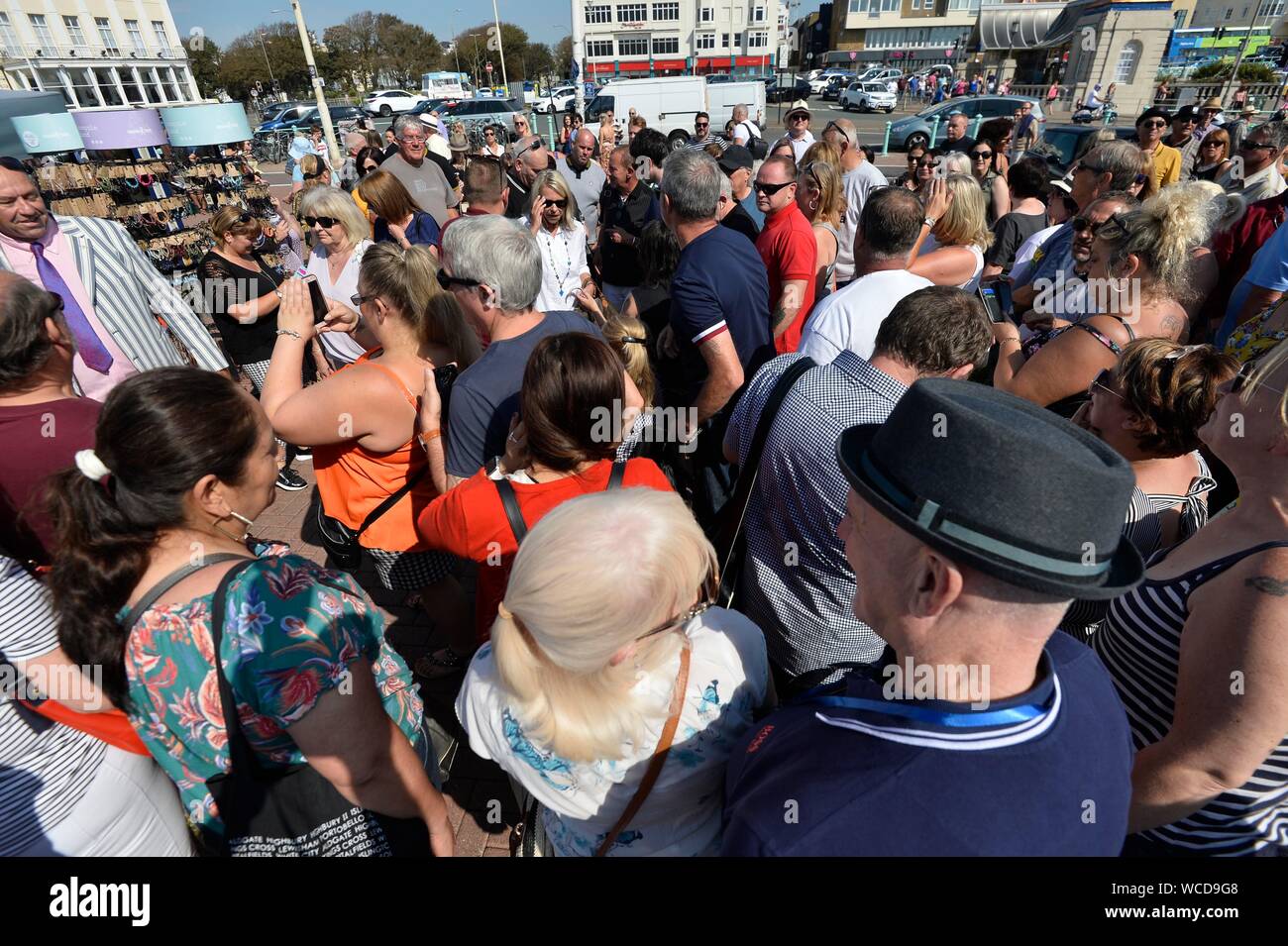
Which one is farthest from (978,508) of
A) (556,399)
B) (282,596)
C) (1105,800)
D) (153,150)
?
(153,150)

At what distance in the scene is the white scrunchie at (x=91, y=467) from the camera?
1.39m

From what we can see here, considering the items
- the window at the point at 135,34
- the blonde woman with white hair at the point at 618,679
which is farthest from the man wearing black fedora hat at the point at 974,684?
the window at the point at 135,34

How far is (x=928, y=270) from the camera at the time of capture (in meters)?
4.05

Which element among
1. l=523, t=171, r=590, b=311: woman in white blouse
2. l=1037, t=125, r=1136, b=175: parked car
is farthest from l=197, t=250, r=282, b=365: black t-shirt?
l=1037, t=125, r=1136, b=175: parked car

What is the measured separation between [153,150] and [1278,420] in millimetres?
27713

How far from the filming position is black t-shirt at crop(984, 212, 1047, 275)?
5.34 m

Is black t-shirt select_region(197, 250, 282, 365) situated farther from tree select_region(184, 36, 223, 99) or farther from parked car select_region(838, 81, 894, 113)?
tree select_region(184, 36, 223, 99)

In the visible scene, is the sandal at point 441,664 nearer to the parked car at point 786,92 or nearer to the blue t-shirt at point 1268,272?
the blue t-shirt at point 1268,272

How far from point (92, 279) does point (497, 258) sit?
8.28ft

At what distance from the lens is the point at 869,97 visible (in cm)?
2981

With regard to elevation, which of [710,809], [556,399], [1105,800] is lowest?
[710,809]

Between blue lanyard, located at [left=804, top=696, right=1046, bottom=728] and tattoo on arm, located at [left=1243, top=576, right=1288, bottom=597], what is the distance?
2.12ft
